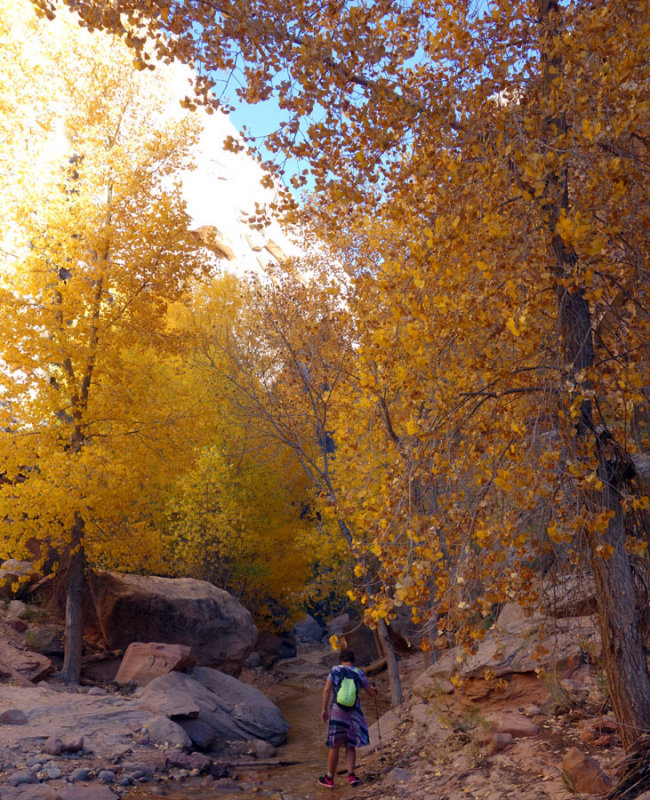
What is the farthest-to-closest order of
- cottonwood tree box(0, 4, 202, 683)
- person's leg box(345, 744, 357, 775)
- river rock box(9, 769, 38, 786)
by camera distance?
cottonwood tree box(0, 4, 202, 683)
person's leg box(345, 744, 357, 775)
river rock box(9, 769, 38, 786)

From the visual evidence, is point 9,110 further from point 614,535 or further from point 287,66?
point 614,535

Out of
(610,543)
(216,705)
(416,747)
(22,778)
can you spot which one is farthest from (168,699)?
(610,543)

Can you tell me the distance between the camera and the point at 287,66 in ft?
19.3

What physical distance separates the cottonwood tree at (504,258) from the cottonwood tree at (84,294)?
308 inches

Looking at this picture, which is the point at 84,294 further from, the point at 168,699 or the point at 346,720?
the point at 346,720

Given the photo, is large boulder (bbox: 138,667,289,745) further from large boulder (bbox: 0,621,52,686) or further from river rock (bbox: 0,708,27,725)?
large boulder (bbox: 0,621,52,686)

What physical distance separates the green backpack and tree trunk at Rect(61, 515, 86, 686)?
6.30m

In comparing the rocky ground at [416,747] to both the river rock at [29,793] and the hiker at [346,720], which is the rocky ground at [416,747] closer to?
the river rock at [29,793]

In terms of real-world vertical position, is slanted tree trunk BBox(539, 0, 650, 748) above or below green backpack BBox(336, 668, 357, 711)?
above

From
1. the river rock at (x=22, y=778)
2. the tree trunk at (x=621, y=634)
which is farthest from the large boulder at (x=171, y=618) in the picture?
the tree trunk at (x=621, y=634)

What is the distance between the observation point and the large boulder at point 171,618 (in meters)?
15.6

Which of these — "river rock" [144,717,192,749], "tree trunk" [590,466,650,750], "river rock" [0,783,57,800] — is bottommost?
"river rock" [144,717,192,749]

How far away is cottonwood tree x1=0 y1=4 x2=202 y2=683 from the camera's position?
1246cm

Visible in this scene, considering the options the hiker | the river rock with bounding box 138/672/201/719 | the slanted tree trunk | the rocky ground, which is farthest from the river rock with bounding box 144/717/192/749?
the slanted tree trunk
